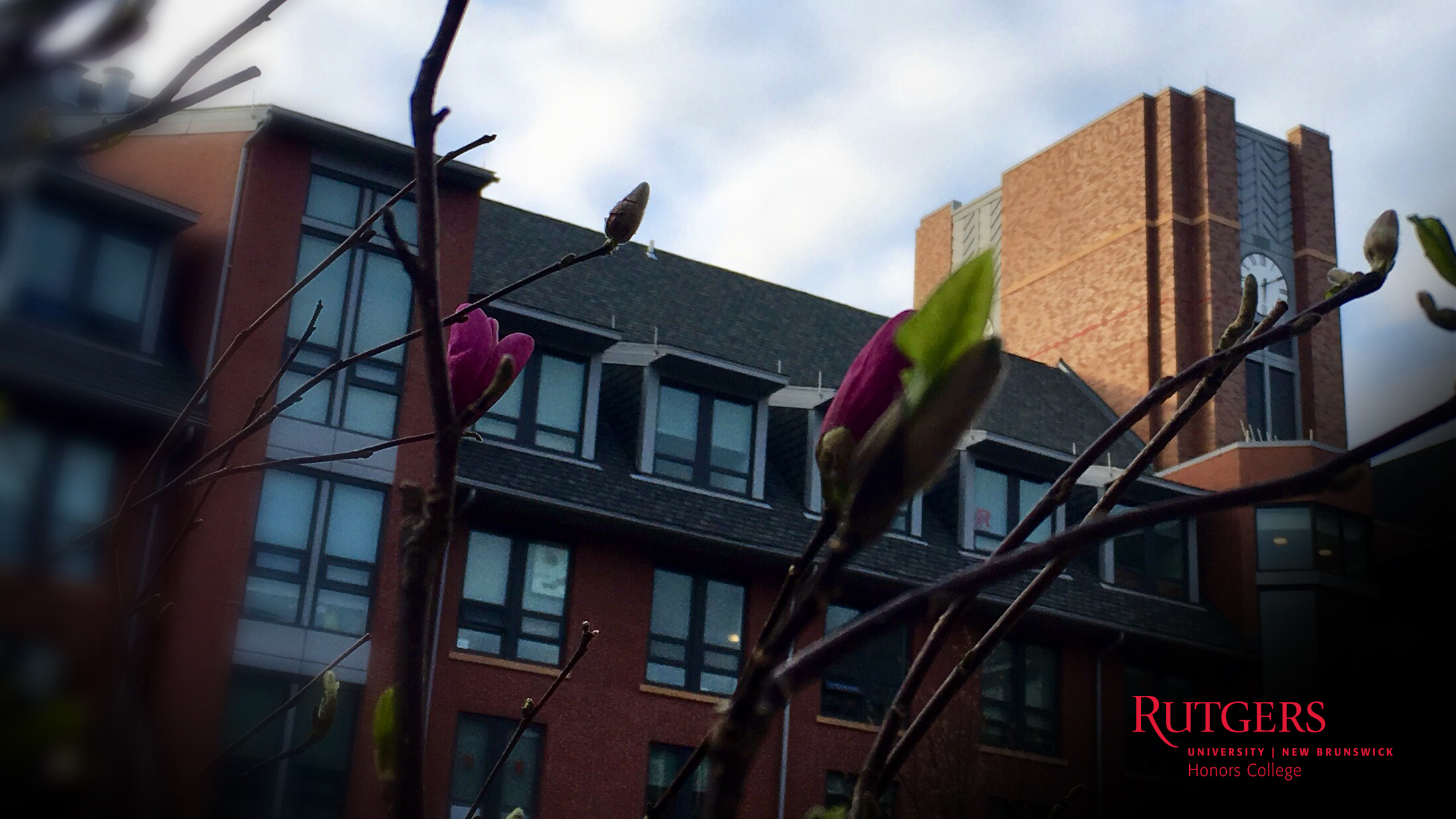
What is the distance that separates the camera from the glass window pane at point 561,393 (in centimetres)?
1586

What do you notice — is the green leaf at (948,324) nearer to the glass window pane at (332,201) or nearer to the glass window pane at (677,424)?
the glass window pane at (332,201)

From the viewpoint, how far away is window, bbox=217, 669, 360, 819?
468 inches

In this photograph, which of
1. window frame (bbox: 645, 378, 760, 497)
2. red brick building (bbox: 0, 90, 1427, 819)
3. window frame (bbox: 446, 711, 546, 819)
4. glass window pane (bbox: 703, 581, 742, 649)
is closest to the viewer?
red brick building (bbox: 0, 90, 1427, 819)

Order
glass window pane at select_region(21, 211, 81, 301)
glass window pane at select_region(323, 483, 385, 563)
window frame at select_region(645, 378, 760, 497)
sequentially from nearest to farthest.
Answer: glass window pane at select_region(21, 211, 81, 301) < glass window pane at select_region(323, 483, 385, 563) < window frame at select_region(645, 378, 760, 497)

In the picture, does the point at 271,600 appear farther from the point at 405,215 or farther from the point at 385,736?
the point at 385,736

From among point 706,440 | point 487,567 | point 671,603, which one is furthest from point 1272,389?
point 487,567

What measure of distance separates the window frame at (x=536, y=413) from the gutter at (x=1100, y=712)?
7457 millimetres

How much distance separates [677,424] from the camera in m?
16.7

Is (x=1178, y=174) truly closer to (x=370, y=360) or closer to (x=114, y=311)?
(x=370, y=360)

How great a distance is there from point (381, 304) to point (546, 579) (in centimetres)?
327

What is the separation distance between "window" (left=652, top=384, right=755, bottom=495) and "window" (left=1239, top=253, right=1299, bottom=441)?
37.9ft

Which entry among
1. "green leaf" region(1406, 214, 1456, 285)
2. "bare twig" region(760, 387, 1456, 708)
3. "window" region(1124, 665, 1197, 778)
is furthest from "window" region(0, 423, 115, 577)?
"window" region(1124, 665, 1197, 778)

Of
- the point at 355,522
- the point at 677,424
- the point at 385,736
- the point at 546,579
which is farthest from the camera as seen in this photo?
the point at 677,424

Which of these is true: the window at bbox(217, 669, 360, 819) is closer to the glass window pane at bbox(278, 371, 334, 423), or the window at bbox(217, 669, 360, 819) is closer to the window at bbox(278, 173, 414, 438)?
the glass window pane at bbox(278, 371, 334, 423)
